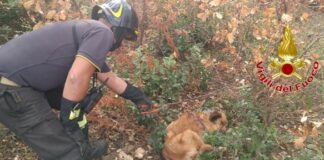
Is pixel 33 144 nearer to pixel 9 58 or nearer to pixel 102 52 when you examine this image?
pixel 9 58

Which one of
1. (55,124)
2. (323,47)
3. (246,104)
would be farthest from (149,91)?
(323,47)

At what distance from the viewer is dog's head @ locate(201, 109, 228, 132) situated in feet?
12.1

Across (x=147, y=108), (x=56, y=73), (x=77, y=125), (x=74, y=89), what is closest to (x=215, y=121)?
(x=147, y=108)

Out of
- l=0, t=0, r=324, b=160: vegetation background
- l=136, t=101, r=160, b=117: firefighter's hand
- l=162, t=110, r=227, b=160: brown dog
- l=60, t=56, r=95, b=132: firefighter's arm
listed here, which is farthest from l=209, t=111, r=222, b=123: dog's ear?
l=60, t=56, r=95, b=132: firefighter's arm

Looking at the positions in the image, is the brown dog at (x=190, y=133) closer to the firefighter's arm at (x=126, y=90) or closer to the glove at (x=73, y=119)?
the firefighter's arm at (x=126, y=90)

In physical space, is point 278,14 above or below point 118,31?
above

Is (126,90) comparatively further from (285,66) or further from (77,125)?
(285,66)

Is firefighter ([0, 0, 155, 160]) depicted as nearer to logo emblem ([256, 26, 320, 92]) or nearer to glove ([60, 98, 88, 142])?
glove ([60, 98, 88, 142])

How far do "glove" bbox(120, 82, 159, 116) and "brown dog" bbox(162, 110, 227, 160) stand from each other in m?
0.25

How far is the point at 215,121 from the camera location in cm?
381

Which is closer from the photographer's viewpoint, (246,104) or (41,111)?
(41,111)

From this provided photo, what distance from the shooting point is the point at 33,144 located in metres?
3.11

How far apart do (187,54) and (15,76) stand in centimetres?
254

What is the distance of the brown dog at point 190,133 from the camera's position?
135 inches
